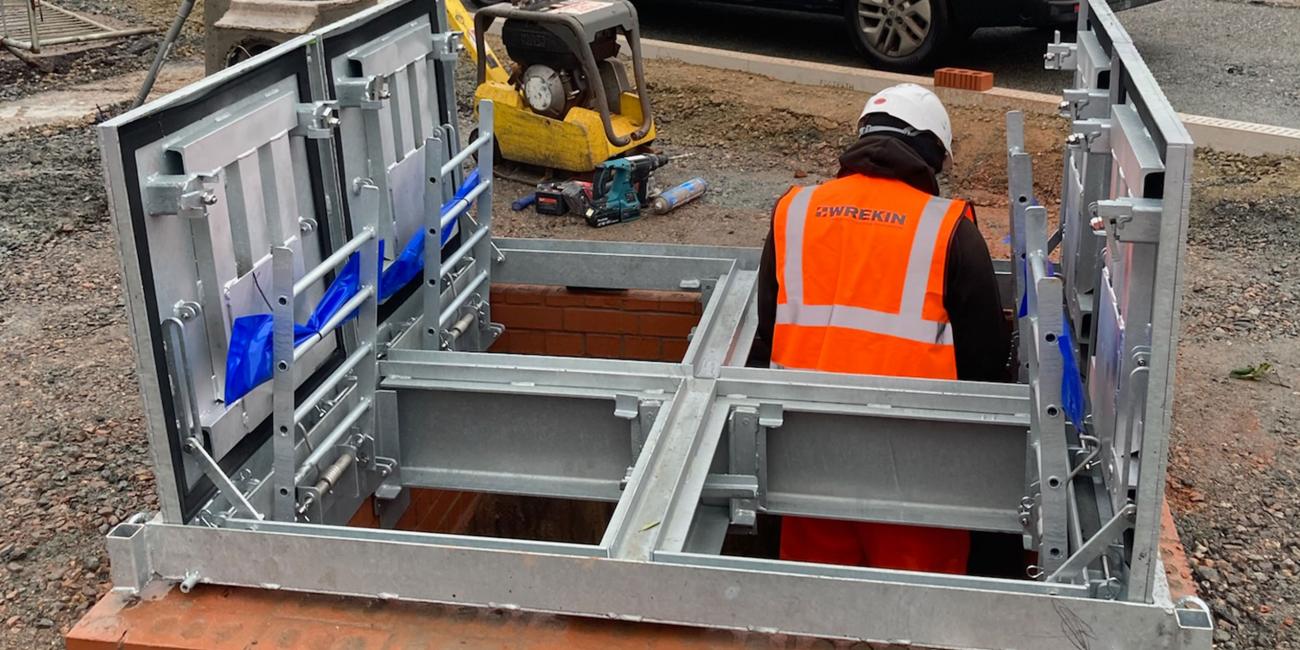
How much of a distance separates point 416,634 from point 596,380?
1142 mm

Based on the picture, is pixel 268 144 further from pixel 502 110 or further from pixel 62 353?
pixel 502 110

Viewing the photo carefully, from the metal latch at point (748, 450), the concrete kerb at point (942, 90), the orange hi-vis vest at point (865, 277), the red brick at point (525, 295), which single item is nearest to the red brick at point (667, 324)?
the red brick at point (525, 295)

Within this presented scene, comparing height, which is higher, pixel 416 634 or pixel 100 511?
pixel 416 634

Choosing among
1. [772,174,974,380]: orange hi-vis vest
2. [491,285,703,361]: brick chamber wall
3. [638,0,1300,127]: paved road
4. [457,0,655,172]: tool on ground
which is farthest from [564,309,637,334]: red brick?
[638,0,1300,127]: paved road

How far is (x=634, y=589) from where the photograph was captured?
260cm

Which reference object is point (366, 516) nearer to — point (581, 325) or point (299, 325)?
point (299, 325)

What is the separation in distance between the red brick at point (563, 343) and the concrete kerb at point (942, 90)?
4469mm

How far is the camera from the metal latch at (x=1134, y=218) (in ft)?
7.64

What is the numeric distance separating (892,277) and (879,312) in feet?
0.36

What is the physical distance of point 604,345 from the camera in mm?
5000

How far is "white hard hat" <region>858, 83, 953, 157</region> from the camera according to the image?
12.5 feet

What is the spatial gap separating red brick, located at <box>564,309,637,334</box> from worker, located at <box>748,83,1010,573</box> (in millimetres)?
1071

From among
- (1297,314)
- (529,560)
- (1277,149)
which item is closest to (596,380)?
(529,560)

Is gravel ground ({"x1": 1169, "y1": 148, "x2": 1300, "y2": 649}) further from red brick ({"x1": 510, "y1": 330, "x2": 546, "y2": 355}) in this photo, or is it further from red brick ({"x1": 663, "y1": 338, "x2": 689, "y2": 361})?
red brick ({"x1": 510, "y1": 330, "x2": 546, "y2": 355})
